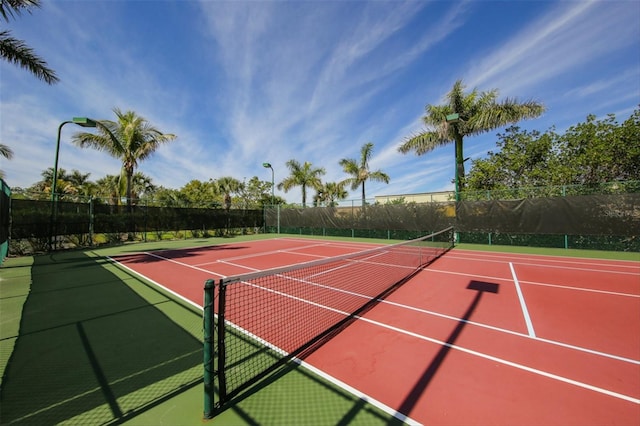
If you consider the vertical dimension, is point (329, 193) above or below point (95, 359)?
above

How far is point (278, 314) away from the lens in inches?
195

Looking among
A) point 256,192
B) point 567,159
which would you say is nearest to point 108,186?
point 256,192

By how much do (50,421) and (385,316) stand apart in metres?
4.49

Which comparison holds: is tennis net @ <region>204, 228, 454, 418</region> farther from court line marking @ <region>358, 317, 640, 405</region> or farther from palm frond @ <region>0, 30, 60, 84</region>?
palm frond @ <region>0, 30, 60, 84</region>

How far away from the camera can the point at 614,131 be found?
1333 centimetres

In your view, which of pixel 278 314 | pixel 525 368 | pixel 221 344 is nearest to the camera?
pixel 221 344

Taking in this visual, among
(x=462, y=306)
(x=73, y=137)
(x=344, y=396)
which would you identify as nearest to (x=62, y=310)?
(x=344, y=396)

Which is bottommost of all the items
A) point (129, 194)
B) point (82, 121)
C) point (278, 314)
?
point (278, 314)

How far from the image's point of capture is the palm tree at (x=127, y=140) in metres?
17.7

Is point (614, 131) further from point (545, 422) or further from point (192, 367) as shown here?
point (192, 367)

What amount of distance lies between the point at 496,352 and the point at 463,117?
687 inches

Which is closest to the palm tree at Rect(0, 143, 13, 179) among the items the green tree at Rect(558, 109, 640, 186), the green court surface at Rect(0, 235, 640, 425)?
the green court surface at Rect(0, 235, 640, 425)

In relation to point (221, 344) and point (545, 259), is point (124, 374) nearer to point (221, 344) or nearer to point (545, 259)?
point (221, 344)

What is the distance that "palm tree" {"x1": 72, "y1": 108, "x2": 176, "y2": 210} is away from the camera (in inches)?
696
